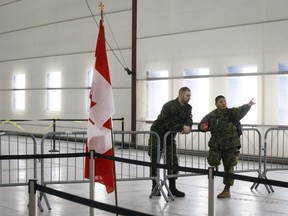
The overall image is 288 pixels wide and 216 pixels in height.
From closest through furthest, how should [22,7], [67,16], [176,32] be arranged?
[176,32], [67,16], [22,7]

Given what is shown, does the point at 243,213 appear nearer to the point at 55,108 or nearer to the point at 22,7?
the point at 55,108

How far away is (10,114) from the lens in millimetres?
27797

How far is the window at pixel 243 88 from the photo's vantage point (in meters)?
16.0

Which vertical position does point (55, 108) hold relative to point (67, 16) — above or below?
below

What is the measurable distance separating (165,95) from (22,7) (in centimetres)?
1102

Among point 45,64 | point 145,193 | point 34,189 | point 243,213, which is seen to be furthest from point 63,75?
point 34,189

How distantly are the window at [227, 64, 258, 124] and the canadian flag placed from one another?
937cm

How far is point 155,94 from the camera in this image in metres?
19.3

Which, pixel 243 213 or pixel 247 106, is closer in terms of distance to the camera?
pixel 243 213

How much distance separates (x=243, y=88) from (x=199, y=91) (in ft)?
5.97

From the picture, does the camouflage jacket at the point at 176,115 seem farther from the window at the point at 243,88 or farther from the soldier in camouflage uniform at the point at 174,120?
the window at the point at 243,88

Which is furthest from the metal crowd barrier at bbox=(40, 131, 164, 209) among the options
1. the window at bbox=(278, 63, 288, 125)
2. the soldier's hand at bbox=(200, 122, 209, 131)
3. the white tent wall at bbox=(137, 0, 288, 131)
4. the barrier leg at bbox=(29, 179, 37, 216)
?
the window at bbox=(278, 63, 288, 125)

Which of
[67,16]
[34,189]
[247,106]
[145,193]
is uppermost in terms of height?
[67,16]

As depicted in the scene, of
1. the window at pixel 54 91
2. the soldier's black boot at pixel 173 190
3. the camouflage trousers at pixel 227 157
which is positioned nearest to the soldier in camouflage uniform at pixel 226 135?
the camouflage trousers at pixel 227 157
